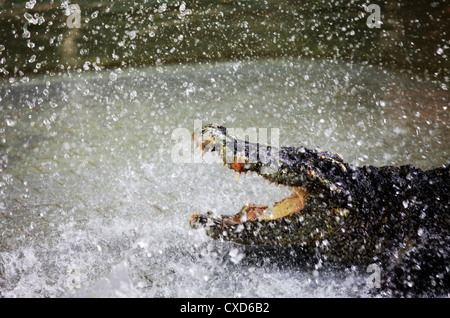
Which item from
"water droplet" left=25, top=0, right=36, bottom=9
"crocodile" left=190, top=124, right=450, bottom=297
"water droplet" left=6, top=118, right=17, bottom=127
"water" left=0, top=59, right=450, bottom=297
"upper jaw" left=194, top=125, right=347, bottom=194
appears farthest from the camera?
"water droplet" left=25, top=0, right=36, bottom=9

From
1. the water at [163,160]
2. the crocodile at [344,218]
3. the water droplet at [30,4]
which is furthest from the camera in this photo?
the water droplet at [30,4]


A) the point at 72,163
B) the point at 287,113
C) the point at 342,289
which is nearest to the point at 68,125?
the point at 72,163

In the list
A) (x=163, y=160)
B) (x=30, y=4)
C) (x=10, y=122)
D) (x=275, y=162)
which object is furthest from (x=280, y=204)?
(x=30, y=4)

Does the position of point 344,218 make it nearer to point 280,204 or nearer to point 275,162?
point 280,204

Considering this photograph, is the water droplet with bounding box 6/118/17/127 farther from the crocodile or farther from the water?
the crocodile

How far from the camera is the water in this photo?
308 cm

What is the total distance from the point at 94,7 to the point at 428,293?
6.00m

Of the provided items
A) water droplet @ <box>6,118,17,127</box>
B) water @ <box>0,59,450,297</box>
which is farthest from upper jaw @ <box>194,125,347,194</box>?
water droplet @ <box>6,118,17,127</box>

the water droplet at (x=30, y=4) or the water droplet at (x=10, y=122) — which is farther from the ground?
the water droplet at (x=30, y=4)

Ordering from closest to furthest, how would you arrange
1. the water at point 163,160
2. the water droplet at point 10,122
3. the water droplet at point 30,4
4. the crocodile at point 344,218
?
1. the crocodile at point 344,218
2. the water at point 163,160
3. the water droplet at point 10,122
4. the water droplet at point 30,4

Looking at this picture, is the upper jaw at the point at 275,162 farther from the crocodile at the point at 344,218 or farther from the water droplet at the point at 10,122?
the water droplet at the point at 10,122

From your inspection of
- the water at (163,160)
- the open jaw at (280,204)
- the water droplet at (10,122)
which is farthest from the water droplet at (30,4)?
the open jaw at (280,204)

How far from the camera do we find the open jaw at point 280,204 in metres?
2.85

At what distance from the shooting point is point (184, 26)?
22.6 ft
